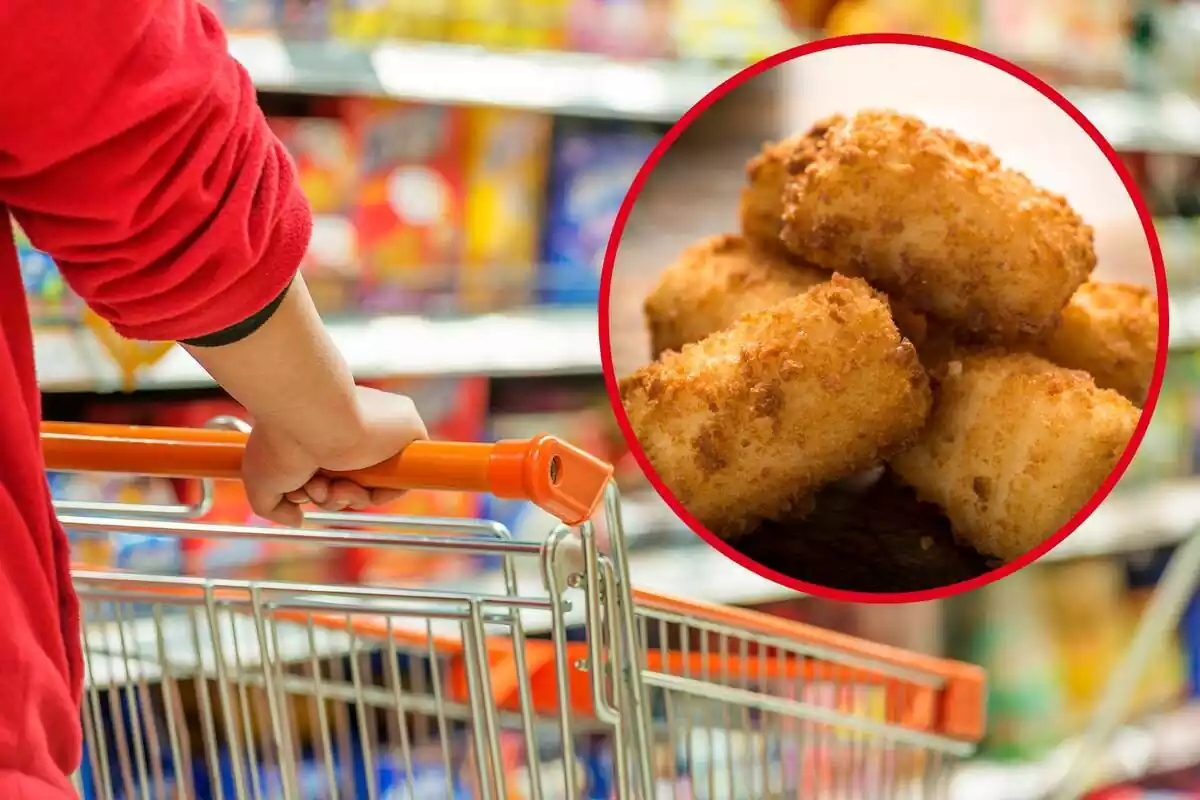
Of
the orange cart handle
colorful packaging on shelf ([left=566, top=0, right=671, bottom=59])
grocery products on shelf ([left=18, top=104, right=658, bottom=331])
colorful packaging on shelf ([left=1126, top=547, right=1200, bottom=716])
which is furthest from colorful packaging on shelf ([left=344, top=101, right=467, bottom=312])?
colorful packaging on shelf ([left=1126, top=547, right=1200, bottom=716])

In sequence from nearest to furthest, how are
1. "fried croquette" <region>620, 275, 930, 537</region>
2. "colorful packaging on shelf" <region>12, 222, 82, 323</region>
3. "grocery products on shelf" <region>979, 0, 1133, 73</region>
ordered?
1. "fried croquette" <region>620, 275, 930, 537</region>
2. "colorful packaging on shelf" <region>12, 222, 82, 323</region>
3. "grocery products on shelf" <region>979, 0, 1133, 73</region>

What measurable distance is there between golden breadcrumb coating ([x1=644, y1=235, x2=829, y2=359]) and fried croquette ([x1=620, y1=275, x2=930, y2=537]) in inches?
1.9

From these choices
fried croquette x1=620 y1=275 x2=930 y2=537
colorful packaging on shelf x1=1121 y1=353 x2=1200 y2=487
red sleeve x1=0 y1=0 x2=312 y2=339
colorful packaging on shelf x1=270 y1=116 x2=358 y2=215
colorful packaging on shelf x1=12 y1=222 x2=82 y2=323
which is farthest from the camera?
colorful packaging on shelf x1=1121 y1=353 x2=1200 y2=487

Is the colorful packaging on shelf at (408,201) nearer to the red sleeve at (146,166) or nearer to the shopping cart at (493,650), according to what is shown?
the shopping cart at (493,650)

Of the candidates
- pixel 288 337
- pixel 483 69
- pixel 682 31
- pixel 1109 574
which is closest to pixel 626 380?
pixel 288 337

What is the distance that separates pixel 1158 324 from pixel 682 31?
3.99 ft

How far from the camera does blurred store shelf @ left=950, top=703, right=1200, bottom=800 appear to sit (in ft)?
6.91

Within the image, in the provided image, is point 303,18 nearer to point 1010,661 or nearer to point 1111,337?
point 1111,337

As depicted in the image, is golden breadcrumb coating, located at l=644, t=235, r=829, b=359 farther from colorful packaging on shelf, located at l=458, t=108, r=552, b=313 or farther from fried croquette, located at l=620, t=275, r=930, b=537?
colorful packaging on shelf, located at l=458, t=108, r=552, b=313

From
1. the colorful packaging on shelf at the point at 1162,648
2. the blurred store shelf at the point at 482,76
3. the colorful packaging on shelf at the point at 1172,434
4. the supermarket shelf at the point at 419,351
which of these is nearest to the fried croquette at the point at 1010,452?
the blurred store shelf at the point at 482,76

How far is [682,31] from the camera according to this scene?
1738 mm

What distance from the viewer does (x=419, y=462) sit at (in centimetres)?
71

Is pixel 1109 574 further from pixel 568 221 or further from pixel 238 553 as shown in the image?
pixel 238 553

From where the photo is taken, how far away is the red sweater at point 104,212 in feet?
1.51
